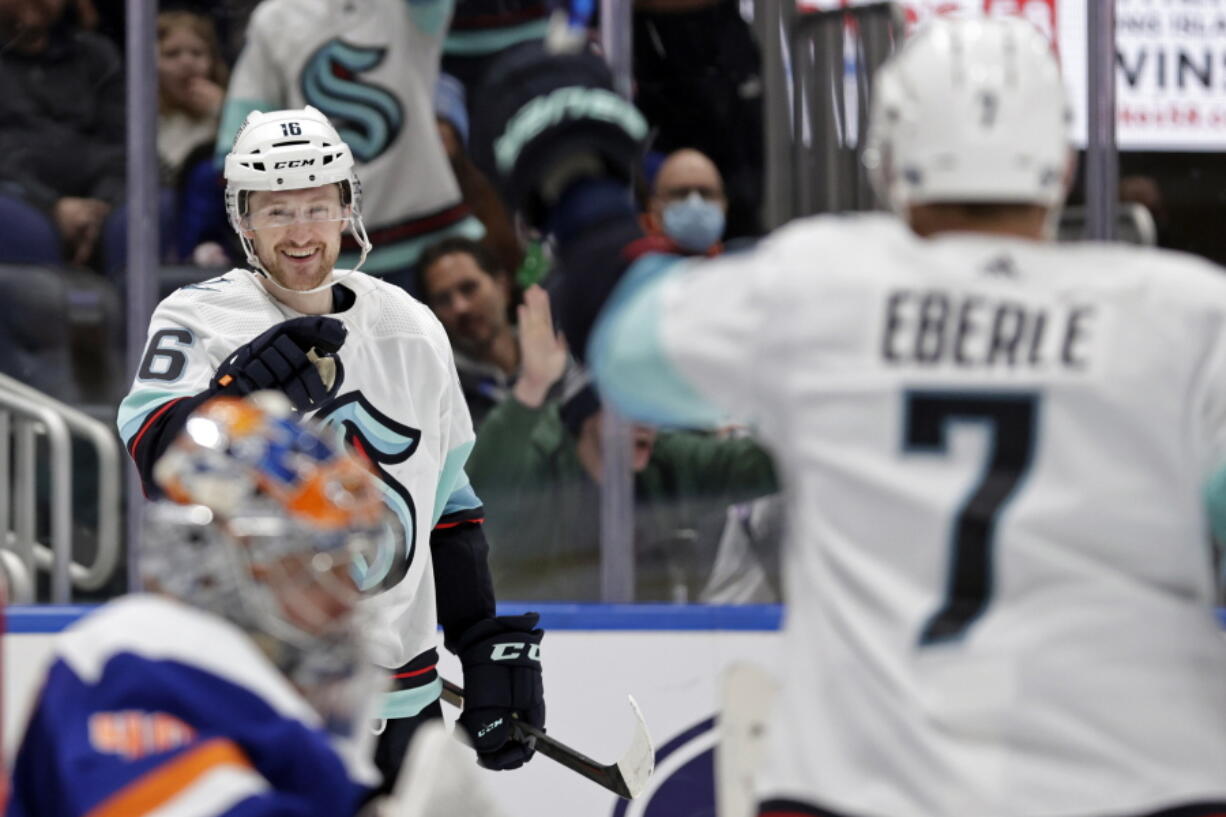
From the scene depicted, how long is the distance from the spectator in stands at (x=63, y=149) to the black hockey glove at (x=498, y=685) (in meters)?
1.64

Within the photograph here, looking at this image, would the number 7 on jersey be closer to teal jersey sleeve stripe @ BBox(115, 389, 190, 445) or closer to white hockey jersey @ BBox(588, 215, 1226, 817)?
white hockey jersey @ BBox(588, 215, 1226, 817)

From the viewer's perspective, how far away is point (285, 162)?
9.80 feet

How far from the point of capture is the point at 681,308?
1.77 meters

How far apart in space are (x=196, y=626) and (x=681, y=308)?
0.53m

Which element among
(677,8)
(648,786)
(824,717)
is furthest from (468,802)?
(677,8)

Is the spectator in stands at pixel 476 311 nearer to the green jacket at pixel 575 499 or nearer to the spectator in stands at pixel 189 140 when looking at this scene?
the green jacket at pixel 575 499

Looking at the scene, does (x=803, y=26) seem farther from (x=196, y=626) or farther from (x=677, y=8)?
(x=196, y=626)

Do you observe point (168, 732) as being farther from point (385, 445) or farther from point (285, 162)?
point (285, 162)

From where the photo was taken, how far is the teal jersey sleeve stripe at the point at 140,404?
9.21 feet

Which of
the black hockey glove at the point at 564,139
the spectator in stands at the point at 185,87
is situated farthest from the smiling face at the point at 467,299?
the black hockey glove at the point at 564,139

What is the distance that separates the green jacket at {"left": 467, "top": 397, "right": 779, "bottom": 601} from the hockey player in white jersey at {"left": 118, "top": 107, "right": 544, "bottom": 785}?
3.84 feet

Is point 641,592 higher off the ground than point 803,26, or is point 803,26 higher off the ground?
point 803,26

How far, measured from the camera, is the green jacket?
4332 millimetres

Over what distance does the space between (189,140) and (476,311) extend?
693 mm
